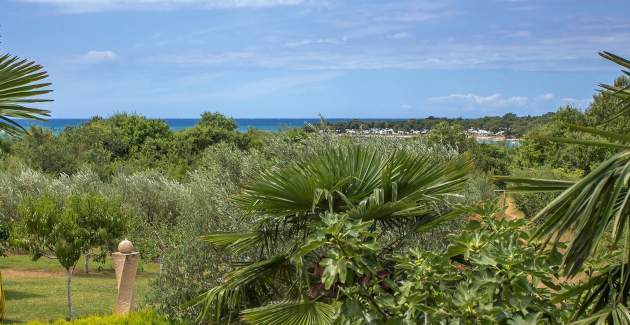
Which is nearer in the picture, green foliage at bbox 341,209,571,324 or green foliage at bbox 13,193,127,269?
green foliage at bbox 341,209,571,324

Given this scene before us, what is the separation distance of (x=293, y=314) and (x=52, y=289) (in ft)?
66.4

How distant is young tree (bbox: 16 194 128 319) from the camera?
694 inches

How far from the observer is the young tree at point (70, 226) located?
17625 mm

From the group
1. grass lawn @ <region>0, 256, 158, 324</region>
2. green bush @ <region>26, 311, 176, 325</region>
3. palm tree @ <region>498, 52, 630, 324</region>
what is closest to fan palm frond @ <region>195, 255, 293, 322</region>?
palm tree @ <region>498, 52, 630, 324</region>

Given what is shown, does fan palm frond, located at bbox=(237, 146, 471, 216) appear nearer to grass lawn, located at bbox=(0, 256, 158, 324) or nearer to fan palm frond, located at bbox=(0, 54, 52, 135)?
fan palm frond, located at bbox=(0, 54, 52, 135)

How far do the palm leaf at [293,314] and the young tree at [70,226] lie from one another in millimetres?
12745

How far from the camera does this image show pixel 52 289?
2408 centimetres

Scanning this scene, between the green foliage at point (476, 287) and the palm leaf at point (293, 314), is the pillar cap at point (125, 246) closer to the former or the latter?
the palm leaf at point (293, 314)

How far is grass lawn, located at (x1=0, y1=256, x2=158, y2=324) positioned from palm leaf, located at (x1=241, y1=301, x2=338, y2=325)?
39.4 feet

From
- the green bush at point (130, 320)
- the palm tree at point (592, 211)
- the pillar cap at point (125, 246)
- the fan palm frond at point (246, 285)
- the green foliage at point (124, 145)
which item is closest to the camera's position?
the palm tree at point (592, 211)

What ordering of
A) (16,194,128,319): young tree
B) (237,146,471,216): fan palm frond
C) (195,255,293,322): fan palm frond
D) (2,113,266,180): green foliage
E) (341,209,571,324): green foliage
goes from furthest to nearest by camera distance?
(2,113,266,180): green foliage, (16,194,128,319): young tree, (195,255,293,322): fan palm frond, (237,146,471,216): fan palm frond, (341,209,571,324): green foliage

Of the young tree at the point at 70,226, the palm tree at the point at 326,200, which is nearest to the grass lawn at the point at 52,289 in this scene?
the young tree at the point at 70,226

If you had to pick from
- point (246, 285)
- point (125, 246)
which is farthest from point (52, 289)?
point (246, 285)

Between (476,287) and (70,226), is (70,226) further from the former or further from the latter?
(476,287)
